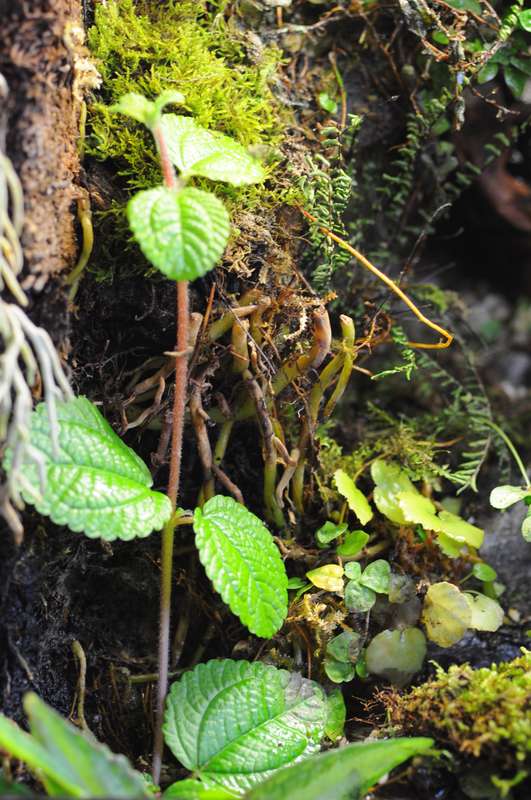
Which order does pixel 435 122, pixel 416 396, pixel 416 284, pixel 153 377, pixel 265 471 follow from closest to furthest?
pixel 153 377, pixel 265 471, pixel 435 122, pixel 416 284, pixel 416 396

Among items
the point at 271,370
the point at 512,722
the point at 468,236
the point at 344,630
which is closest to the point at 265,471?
the point at 271,370

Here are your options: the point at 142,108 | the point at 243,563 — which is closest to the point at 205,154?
the point at 142,108

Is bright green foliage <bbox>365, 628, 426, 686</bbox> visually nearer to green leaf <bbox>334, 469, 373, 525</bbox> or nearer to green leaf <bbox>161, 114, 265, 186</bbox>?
green leaf <bbox>334, 469, 373, 525</bbox>

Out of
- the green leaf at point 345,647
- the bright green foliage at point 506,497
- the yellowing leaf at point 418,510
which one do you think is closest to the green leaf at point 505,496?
the bright green foliage at point 506,497

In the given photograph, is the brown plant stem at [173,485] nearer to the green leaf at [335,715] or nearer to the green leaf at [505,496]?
the green leaf at [335,715]

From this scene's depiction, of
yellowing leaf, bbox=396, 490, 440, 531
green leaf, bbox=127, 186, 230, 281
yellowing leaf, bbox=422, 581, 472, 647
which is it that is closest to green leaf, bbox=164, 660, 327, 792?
yellowing leaf, bbox=422, 581, 472, 647

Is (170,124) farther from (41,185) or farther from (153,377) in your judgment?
(153,377)
